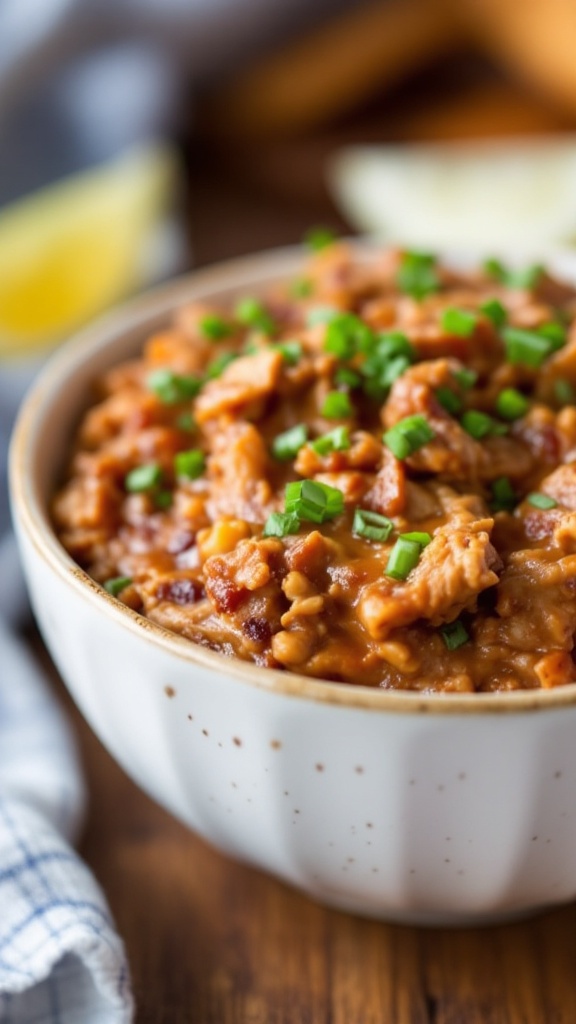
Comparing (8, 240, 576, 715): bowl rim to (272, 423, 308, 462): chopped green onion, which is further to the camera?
(272, 423, 308, 462): chopped green onion

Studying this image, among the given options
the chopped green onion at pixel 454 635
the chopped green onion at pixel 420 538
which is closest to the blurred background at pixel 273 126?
the chopped green onion at pixel 420 538

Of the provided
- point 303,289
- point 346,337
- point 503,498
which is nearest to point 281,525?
point 503,498

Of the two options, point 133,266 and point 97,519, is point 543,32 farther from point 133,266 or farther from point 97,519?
point 97,519

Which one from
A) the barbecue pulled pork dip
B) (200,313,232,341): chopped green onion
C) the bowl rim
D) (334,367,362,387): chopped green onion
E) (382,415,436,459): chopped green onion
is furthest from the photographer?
(200,313,232,341): chopped green onion

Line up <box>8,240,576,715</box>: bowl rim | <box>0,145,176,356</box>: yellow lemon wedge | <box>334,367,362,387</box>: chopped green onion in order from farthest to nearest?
1. <box>0,145,176,356</box>: yellow lemon wedge
2. <box>334,367,362,387</box>: chopped green onion
3. <box>8,240,576,715</box>: bowl rim

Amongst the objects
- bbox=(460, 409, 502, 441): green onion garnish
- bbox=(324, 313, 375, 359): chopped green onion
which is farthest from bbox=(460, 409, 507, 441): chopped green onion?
bbox=(324, 313, 375, 359): chopped green onion

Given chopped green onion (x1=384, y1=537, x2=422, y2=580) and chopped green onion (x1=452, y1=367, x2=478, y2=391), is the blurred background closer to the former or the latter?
chopped green onion (x1=452, y1=367, x2=478, y2=391)

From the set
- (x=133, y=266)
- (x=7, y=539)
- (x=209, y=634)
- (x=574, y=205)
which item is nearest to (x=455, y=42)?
(x=574, y=205)

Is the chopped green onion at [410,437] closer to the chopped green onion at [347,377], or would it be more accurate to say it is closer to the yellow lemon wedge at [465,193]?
the chopped green onion at [347,377]

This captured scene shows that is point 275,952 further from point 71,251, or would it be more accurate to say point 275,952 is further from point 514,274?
point 71,251
